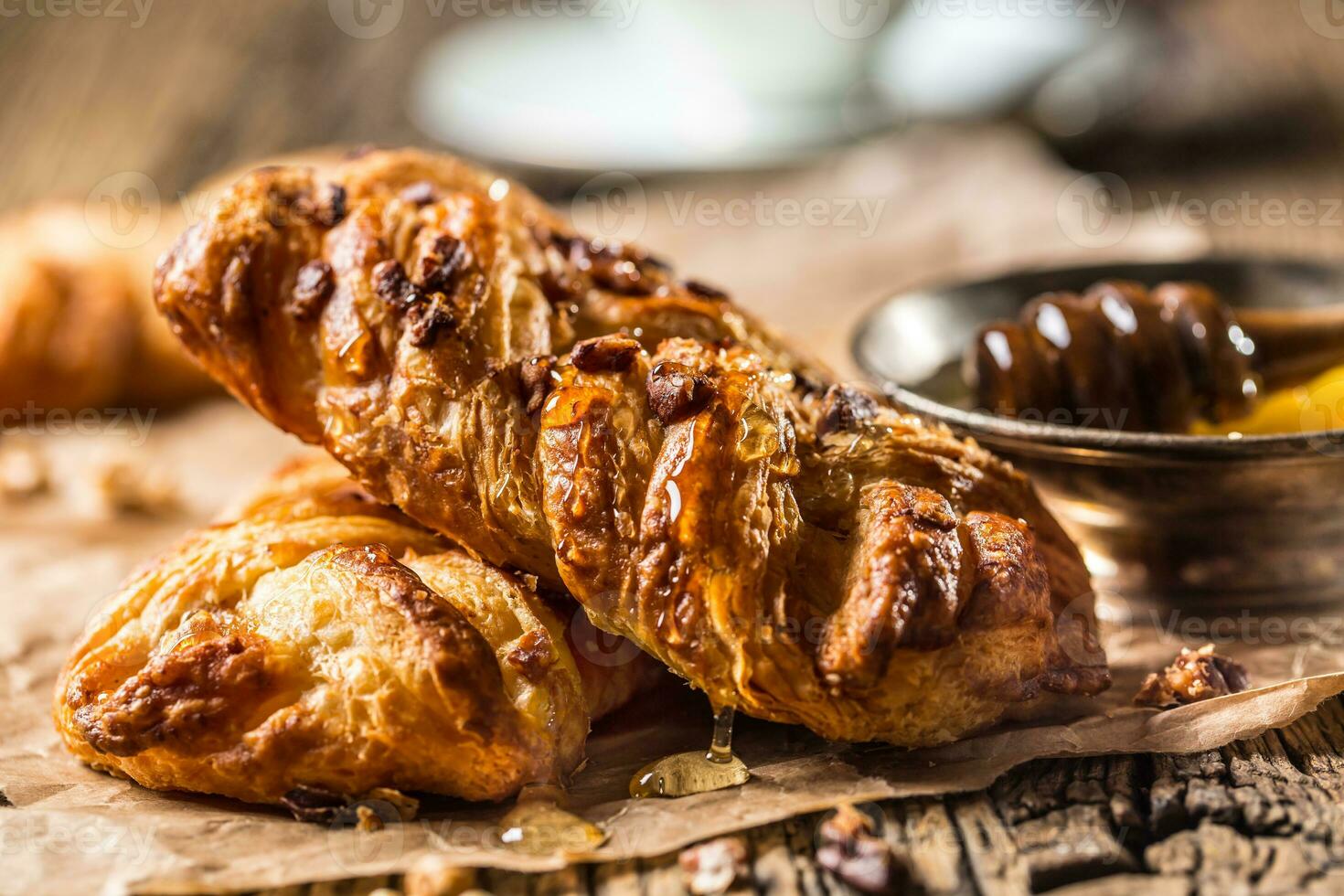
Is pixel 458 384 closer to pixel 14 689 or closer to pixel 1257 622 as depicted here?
pixel 14 689

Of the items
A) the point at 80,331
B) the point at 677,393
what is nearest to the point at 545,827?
the point at 677,393

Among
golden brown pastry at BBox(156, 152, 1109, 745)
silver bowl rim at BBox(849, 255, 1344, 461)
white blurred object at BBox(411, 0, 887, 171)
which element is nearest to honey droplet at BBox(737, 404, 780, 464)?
golden brown pastry at BBox(156, 152, 1109, 745)

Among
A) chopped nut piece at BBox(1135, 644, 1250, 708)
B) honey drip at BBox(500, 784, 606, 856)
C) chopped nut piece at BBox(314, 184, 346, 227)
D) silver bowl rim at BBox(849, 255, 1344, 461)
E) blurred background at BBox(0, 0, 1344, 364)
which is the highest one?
blurred background at BBox(0, 0, 1344, 364)

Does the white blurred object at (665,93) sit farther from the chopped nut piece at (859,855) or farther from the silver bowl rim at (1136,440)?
the chopped nut piece at (859,855)

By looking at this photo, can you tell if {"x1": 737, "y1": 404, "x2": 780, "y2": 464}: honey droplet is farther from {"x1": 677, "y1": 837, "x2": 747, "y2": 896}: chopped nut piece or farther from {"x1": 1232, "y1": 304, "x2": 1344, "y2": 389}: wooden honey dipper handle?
{"x1": 1232, "y1": 304, "x2": 1344, "y2": 389}: wooden honey dipper handle

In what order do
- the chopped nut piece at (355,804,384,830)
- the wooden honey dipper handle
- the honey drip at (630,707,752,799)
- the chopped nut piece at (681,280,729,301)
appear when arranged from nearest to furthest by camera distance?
the chopped nut piece at (355,804,384,830) → the honey drip at (630,707,752,799) → the chopped nut piece at (681,280,729,301) → the wooden honey dipper handle

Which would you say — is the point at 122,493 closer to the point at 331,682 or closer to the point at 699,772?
the point at 331,682

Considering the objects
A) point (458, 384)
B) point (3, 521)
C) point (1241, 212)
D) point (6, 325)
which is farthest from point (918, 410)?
point (1241, 212)
